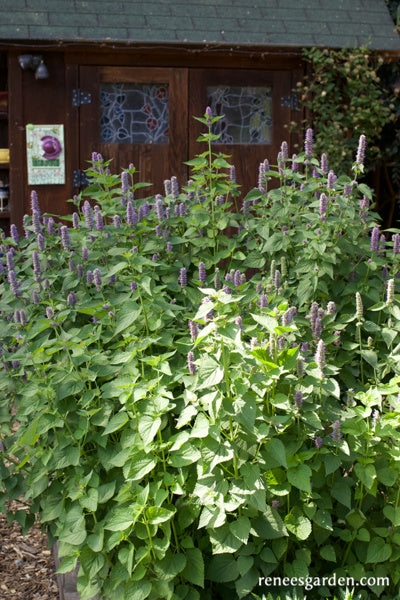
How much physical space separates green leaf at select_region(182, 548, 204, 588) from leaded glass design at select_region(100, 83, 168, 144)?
4.61 metres

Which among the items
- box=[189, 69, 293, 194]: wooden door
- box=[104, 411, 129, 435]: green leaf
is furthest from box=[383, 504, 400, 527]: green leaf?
box=[189, 69, 293, 194]: wooden door

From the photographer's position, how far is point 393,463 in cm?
228

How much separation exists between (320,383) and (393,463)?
Result: 36 centimetres

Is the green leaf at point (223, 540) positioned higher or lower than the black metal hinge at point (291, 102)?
lower

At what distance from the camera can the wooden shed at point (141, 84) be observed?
6020 millimetres

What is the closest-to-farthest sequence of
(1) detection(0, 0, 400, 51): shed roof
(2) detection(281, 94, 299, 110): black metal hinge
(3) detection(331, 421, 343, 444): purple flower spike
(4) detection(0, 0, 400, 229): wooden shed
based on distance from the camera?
(3) detection(331, 421, 343, 444): purple flower spike, (1) detection(0, 0, 400, 51): shed roof, (4) detection(0, 0, 400, 229): wooden shed, (2) detection(281, 94, 299, 110): black metal hinge

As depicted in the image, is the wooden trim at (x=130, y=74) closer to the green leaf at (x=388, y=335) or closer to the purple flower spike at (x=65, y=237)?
the purple flower spike at (x=65, y=237)

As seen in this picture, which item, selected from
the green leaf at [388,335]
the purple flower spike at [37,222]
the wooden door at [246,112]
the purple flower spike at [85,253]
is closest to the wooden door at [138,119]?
the wooden door at [246,112]

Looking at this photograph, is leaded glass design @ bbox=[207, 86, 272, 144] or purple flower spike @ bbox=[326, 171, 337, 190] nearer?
purple flower spike @ bbox=[326, 171, 337, 190]

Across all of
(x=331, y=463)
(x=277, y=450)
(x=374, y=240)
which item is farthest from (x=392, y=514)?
(x=374, y=240)

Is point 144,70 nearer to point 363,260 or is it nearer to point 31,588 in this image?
point 363,260

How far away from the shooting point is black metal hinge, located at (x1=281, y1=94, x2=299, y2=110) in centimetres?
647

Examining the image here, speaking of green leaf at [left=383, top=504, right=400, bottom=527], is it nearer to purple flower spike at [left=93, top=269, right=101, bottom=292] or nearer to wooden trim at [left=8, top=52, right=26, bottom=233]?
purple flower spike at [left=93, top=269, right=101, bottom=292]

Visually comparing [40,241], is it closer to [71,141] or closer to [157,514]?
[157,514]
